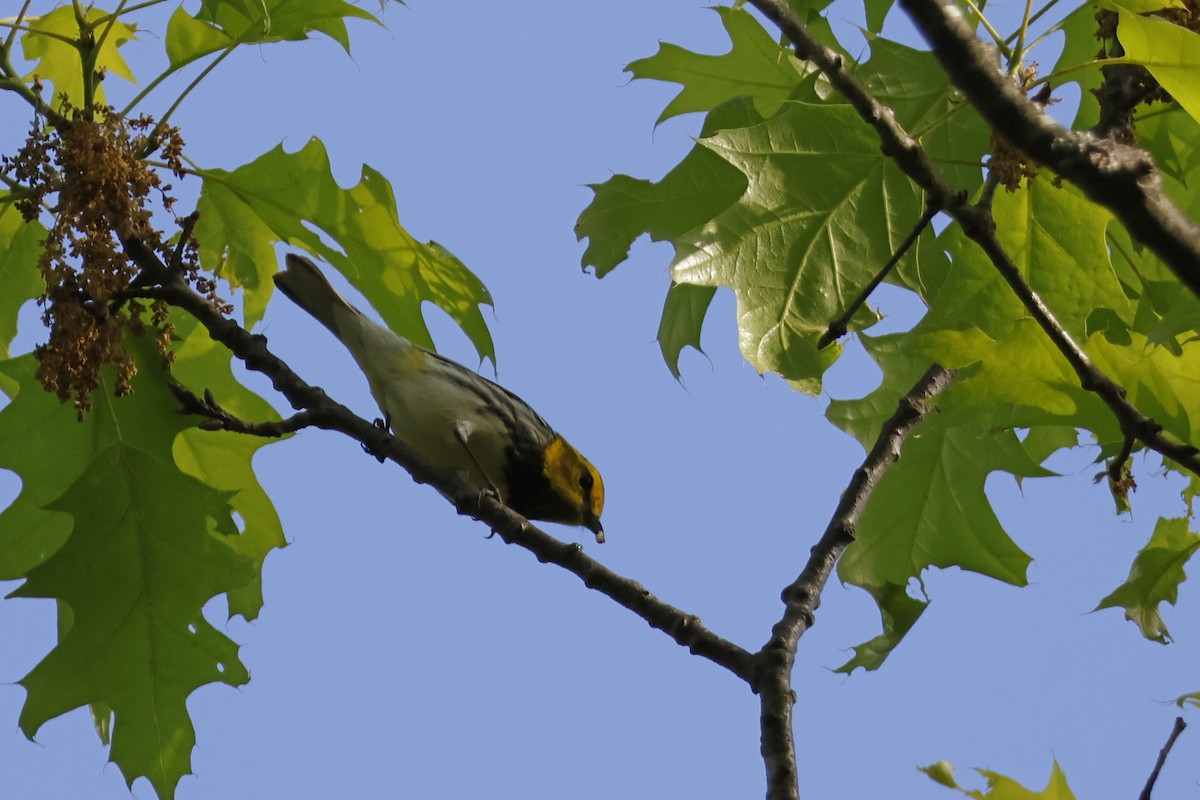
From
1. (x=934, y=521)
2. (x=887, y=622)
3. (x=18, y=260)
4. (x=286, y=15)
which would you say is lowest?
(x=887, y=622)

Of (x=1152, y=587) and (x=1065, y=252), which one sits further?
(x=1152, y=587)

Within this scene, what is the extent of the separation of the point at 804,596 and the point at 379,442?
103 centimetres

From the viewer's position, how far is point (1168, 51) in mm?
2180

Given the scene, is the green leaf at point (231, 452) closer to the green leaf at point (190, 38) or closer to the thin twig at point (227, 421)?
the thin twig at point (227, 421)

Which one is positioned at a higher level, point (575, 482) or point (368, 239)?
point (575, 482)

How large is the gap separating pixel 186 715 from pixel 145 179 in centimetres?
137

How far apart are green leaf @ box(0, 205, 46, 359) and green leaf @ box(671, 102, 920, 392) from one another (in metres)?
1.93

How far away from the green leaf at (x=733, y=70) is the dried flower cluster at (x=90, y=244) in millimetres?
1334

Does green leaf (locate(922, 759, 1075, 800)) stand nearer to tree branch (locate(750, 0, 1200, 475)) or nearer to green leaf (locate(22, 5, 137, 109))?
tree branch (locate(750, 0, 1200, 475))

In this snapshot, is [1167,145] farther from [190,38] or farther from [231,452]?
[231,452]

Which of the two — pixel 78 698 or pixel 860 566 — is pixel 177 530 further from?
pixel 860 566

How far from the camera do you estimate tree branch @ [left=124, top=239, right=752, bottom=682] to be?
272 centimetres

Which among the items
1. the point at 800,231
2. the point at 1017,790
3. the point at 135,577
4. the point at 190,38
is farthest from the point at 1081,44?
the point at 135,577

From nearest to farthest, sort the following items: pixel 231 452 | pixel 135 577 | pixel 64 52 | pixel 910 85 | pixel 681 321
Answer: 1. pixel 910 85
2. pixel 135 577
3. pixel 681 321
4. pixel 231 452
5. pixel 64 52
